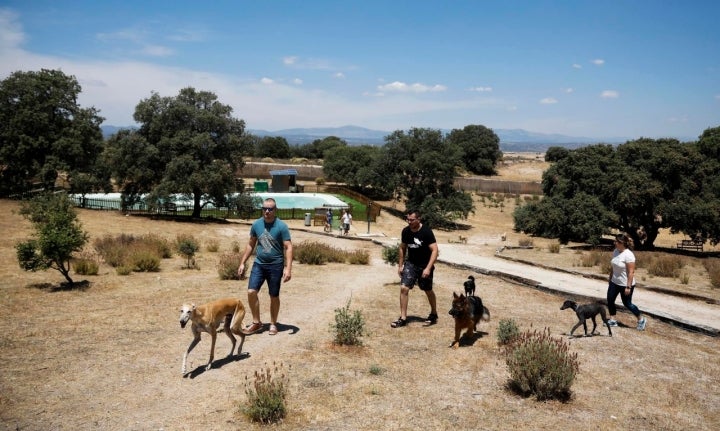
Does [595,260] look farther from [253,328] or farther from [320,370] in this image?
[320,370]

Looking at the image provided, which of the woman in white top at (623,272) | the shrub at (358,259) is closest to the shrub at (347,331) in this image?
the woman in white top at (623,272)

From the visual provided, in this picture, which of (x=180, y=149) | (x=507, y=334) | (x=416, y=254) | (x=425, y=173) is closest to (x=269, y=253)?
(x=416, y=254)

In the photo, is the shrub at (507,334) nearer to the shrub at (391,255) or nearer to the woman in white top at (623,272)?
the woman in white top at (623,272)

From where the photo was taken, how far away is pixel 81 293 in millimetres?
11680

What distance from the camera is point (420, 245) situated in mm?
8805

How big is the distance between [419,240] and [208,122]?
24.3 meters

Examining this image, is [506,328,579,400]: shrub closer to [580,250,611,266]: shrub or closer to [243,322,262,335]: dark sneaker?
[243,322,262,335]: dark sneaker

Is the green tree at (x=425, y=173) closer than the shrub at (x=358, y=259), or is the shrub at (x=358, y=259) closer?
the shrub at (x=358, y=259)

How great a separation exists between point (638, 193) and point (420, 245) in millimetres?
24475

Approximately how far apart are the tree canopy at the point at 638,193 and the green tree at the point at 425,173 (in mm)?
7516

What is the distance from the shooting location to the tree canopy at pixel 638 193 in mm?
27672

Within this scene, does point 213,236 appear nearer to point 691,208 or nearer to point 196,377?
point 196,377

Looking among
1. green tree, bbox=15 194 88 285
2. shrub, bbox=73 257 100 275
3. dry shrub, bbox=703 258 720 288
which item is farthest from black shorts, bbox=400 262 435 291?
dry shrub, bbox=703 258 720 288

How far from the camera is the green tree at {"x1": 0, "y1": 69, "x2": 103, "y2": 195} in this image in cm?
3186
